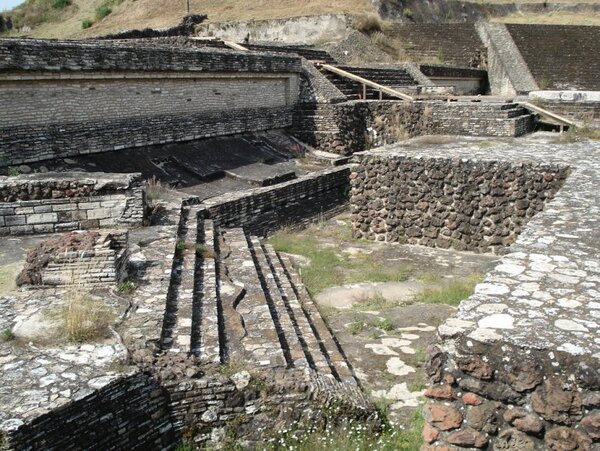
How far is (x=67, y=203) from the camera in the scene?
6.79 metres

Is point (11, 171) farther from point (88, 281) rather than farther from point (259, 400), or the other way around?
point (259, 400)

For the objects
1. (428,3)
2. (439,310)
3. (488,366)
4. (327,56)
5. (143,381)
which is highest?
(428,3)

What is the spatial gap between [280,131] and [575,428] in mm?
12137

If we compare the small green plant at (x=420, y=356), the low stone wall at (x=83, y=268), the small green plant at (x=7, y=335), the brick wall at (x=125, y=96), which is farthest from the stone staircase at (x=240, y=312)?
the brick wall at (x=125, y=96)

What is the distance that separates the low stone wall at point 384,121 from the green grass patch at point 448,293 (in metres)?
5.38

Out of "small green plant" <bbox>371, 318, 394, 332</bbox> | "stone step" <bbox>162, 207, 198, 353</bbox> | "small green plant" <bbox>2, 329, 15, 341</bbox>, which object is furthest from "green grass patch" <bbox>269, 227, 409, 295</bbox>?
"small green plant" <bbox>2, 329, 15, 341</bbox>

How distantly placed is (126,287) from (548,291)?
345 centimetres

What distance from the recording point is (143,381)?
12.8 ft

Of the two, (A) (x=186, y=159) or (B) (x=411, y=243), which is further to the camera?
(A) (x=186, y=159)

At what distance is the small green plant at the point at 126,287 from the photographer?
16.8ft

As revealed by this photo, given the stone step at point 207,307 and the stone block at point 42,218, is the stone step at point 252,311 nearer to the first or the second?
the stone step at point 207,307

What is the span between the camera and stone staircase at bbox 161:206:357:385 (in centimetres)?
466

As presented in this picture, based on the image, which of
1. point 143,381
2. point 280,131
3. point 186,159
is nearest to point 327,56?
point 280,131

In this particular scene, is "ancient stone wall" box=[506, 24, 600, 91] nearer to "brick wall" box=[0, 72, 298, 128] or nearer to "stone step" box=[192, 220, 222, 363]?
"brick wall" box=[0, 72, 298, 128]
